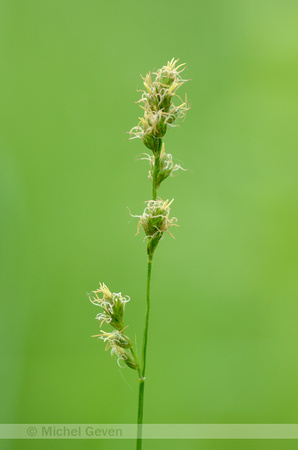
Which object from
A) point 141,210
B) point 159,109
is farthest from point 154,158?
point 141,210

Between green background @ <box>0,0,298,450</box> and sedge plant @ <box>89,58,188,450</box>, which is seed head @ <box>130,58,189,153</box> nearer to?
sedge plant @ <box>89,58,188,450</box>

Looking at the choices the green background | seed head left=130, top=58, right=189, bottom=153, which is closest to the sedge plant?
seed head left=130, top=58, right=189, bottom=153

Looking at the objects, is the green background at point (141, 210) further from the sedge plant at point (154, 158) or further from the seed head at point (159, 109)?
the seed head at point (159, 109)

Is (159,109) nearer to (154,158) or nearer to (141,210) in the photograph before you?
(154,158)

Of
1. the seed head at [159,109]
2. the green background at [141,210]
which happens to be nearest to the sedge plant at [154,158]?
the seed head at [159,109]

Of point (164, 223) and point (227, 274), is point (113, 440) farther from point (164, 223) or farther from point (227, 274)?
point (164, 223)

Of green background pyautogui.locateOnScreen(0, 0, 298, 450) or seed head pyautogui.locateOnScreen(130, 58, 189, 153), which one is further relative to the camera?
green background pyautogui.locateOnScreen(0, 0, 298, 450)

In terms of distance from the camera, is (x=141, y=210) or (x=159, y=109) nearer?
(x=159, y=109)

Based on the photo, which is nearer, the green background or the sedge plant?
the sedge plant
